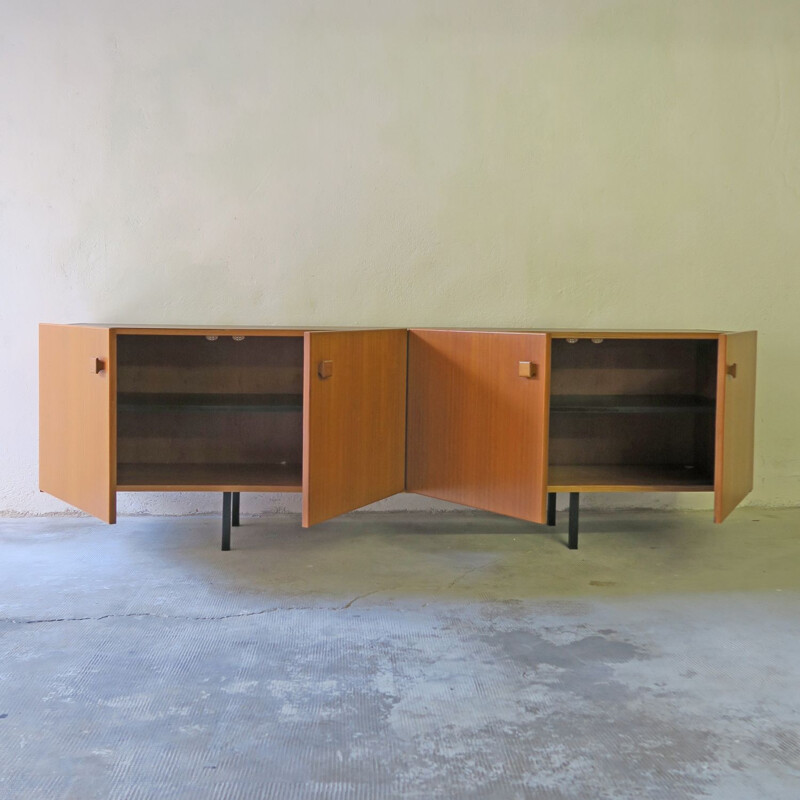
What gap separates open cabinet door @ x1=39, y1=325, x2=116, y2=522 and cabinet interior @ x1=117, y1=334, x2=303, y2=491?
1.03 feet

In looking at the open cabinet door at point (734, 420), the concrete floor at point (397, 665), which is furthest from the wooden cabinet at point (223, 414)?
the open cabinet door at point (734, 420)

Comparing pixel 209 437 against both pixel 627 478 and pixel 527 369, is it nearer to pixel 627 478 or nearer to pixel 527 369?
pixel 527 369

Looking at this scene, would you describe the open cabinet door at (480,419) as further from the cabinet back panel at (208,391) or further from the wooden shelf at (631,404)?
the cabinet back panel at (208,391)

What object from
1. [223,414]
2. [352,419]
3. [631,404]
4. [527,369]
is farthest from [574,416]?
[223,414]

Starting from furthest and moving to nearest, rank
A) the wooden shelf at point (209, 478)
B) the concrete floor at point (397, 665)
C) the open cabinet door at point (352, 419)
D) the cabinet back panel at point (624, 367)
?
the cabinet back panel at point (624, 367) < the wooden shelf at point (209, 478) < the open cabinet door at point (352, 419) < the concrete floor at point (397, 665)

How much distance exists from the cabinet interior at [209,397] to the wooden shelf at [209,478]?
0.02 metres

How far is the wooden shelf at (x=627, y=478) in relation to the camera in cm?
273

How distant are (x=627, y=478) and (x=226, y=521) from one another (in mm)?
1367

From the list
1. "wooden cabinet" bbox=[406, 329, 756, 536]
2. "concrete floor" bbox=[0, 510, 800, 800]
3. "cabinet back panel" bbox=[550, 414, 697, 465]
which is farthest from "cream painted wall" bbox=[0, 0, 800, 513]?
"concrete floor" bbox=[0, 510, 800, 800]

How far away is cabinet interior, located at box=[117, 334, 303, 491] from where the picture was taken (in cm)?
306

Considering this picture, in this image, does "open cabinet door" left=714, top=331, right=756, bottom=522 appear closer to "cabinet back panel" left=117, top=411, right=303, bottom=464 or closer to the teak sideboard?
the teak sideboard

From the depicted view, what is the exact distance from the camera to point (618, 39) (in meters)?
3.22

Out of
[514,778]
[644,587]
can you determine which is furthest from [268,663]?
[644,587]

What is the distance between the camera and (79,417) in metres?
2.56
